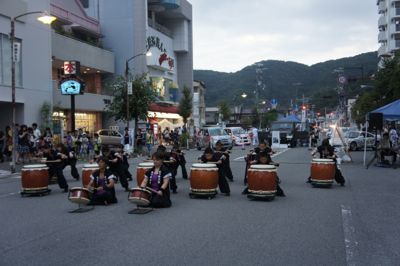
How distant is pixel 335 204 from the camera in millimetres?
11672

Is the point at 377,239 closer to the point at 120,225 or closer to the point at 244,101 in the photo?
the point at 120,225

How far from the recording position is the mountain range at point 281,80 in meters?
132

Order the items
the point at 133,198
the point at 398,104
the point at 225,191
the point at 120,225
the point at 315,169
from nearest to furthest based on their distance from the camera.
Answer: the point at 120,225, the point at 133,198, the point at 225,191, the point at 315,169, the point at 398,104

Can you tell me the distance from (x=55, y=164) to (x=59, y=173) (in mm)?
401

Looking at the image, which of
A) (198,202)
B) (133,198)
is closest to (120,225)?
(133,198)

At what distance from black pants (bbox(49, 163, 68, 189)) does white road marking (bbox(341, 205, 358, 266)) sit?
802 cm

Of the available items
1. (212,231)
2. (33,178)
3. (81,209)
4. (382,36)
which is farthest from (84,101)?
(382,36)

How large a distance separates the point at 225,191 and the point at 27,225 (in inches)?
221

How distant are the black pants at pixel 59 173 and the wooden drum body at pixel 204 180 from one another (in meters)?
4.20

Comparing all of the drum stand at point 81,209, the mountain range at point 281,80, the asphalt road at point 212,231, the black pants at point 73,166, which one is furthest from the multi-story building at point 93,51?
the mountain range at point 281,80

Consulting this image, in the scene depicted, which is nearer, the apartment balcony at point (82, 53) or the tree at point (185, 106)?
the apartment balcony at point (82, 53)

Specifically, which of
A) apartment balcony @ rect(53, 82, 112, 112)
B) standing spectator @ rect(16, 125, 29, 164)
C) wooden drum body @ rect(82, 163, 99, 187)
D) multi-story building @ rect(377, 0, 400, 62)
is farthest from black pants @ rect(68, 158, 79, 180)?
multi-story building @ rect(377, 0, 400, 62)

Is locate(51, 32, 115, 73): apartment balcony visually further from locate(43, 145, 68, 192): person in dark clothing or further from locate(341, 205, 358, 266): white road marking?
locate(341, 205, 358, 266): white road marking

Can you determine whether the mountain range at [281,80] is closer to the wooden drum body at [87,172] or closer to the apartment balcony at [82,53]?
the apartment balcony at [82,53]
